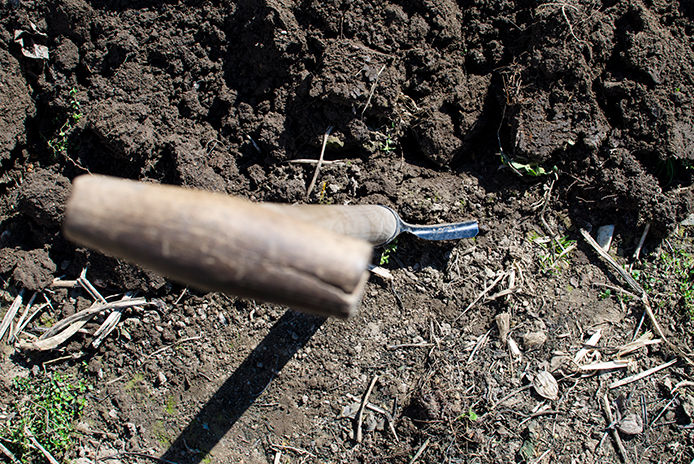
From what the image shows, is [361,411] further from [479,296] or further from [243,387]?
[479,296]

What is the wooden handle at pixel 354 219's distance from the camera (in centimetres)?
194

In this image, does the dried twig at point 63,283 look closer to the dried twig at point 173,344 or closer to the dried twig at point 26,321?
the dried twig at point 26,321

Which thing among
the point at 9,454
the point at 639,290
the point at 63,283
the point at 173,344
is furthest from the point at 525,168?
the point at 9,454

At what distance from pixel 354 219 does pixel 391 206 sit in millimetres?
925

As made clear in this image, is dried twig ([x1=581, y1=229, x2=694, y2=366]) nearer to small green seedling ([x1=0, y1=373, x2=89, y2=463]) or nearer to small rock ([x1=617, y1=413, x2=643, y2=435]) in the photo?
small rock ([x1=617, y1=413, x2=643, y2=435])

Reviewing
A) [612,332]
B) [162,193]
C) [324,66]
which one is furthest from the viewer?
[612,332]

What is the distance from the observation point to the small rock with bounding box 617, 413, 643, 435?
323 cm

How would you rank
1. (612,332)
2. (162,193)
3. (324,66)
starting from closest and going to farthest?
(162,193) → (324,66) → (612,332)

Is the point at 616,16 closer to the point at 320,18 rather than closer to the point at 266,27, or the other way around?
the point at 320,18

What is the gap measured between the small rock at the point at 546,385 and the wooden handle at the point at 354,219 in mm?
1501

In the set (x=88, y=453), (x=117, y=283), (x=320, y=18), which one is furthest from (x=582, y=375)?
(x=88, y=453)

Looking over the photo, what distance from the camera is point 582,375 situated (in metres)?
3.25

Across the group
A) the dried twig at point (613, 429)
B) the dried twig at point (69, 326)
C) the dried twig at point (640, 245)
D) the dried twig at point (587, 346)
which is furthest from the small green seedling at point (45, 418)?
the dried twig at point (640, 245)

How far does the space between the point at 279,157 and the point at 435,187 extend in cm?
114
